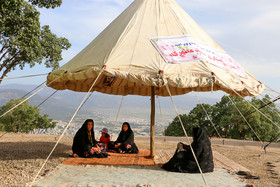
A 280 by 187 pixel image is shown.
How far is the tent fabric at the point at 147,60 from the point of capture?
15.8ft

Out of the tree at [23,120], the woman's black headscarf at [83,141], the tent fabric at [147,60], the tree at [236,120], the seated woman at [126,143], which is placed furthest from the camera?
the tree at [23,120]

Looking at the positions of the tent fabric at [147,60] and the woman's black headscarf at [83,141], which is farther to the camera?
the woman's black headscarf at [83,141]

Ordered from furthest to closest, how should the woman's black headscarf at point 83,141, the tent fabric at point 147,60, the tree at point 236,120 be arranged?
the tree at point 236,120
the woman's black headscarf at point 83,141
the tent fabric at point 147,60

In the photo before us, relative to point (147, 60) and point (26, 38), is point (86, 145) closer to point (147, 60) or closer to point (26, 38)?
point (147, 60)

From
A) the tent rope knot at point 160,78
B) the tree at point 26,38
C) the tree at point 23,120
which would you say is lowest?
the tree at point 23,120

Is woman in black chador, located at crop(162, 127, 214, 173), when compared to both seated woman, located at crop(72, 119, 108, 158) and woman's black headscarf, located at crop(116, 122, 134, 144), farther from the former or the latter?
woman's black headscarf, located at crop(116, 122, 134, 144)

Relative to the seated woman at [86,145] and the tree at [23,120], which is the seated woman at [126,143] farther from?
the tree at [23,120]

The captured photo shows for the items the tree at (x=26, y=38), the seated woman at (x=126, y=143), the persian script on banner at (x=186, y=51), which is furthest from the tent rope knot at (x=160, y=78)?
the tree at (x=26, y=38)

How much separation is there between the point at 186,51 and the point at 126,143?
3.01 meters

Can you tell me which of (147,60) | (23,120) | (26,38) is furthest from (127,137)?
(23,120)

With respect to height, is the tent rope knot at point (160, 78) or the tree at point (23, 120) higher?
the tent rope knot at point (160, 78)

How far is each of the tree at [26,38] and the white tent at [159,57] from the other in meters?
3.12

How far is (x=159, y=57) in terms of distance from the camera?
16.8 ft

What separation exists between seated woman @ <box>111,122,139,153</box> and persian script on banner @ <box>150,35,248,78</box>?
2638 mm
